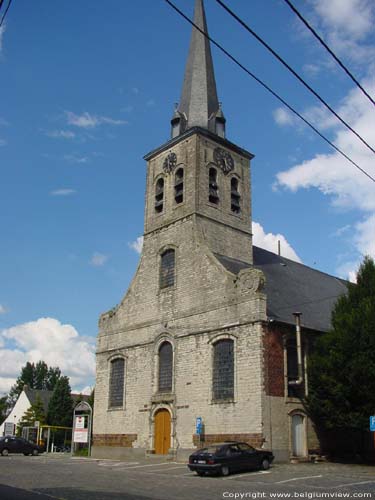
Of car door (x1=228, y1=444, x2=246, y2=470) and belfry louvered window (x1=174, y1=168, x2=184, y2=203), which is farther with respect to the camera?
belfry louvered window (x1=174, y1=168, x2=184, y2=203)

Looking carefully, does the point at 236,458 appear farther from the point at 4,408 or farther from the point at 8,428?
the point at 4,408

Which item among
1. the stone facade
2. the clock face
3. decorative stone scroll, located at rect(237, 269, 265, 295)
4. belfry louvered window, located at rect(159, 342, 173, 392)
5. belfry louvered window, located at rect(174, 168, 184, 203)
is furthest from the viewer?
the clock face

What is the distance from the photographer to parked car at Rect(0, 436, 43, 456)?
3158 cm

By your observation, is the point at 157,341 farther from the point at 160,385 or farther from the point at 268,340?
the point at 268,340

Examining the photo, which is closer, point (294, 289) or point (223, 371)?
point (223, 371)

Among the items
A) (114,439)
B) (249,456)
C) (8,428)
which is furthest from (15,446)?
(249,456)

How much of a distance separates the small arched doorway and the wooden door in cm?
640

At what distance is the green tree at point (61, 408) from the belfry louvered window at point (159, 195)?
31729mm

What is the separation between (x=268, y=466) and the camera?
68.1 feet

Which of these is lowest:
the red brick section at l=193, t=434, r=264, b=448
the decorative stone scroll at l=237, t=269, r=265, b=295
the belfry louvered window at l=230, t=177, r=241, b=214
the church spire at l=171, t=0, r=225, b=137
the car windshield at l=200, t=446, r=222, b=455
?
the car windshield at l=200, t=446, r=222, b=455

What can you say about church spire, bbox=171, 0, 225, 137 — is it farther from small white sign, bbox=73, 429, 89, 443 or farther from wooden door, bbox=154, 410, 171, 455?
small white sign, bbox=73, 429, 89, 443

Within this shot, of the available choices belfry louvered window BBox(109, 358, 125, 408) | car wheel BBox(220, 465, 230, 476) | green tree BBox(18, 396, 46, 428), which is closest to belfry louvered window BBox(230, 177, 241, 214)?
belfry louvered window BBox(109, 358, 125, 408)

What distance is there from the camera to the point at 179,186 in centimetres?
3191

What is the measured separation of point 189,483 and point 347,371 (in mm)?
9673
